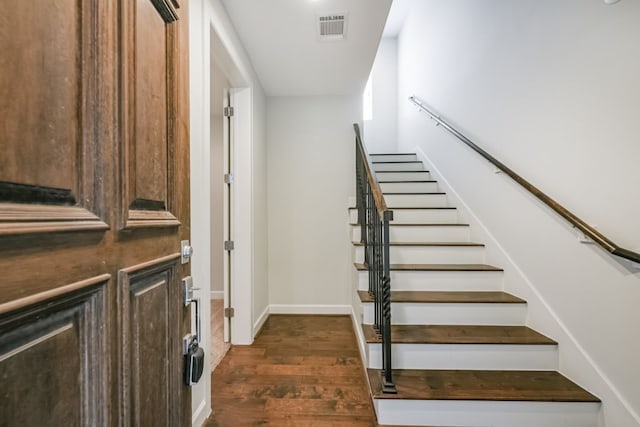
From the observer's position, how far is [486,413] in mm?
1503

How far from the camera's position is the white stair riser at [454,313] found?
1.96 meters

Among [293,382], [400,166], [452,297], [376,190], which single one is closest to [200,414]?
[293,382]

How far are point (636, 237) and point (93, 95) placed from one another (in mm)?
2013

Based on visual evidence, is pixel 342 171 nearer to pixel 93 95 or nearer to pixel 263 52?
pixel 263 52

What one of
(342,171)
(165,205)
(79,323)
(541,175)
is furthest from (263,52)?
(79,323)

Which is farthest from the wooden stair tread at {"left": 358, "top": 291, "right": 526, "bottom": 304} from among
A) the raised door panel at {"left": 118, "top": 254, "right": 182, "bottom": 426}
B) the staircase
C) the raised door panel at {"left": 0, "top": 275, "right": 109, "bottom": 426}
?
the raised door panel at {"left": 0, "top": 275, "right": 109, "bottom": 426}

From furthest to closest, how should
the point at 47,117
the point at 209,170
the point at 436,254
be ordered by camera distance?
the point at 436,254
the point at 209,170
the point at 47,117

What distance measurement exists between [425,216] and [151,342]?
2.68 meters

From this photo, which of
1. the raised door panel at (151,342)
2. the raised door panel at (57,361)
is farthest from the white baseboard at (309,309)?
the raised door panel at (57,361)

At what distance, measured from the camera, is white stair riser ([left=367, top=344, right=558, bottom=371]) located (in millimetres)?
1719

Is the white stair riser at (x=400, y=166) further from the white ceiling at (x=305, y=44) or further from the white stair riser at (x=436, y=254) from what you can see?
the white stair riser at (x=436, y=254)

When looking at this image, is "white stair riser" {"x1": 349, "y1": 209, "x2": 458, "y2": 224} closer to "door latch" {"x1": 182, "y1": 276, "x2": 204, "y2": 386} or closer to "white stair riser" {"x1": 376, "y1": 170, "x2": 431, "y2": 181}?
"white stair riser" {"x1": 376, "y1": 170, "x2": 431, "y2": 181}

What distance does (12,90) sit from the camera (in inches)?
15.8

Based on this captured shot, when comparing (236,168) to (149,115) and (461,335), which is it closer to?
(149,115)
